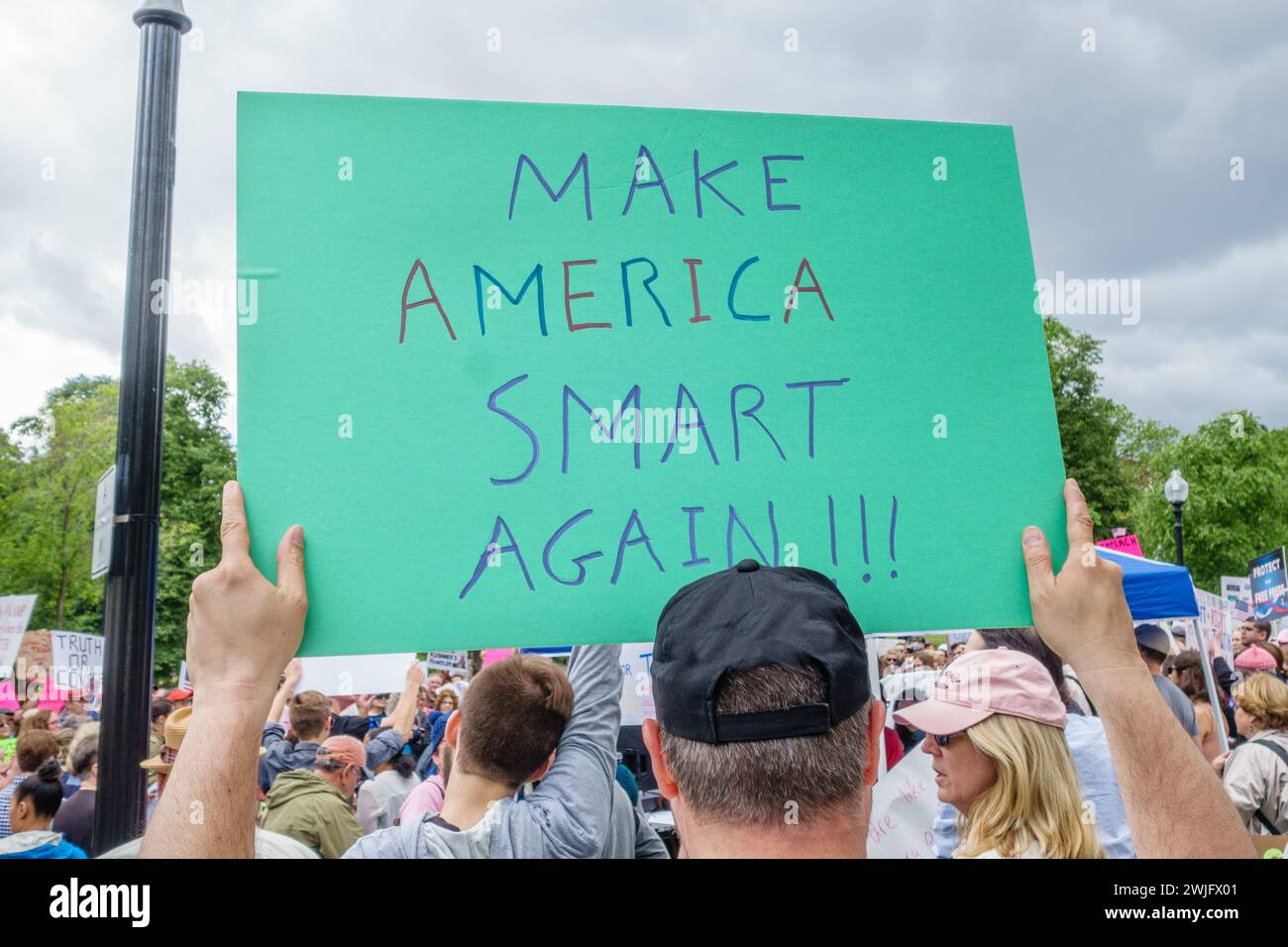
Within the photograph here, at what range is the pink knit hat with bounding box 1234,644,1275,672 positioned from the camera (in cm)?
924

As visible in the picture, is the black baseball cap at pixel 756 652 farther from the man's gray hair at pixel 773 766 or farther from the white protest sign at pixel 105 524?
the white protest sign at pixel 105 524

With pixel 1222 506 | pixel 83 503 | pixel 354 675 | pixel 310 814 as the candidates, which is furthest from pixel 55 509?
pixel 1222 506

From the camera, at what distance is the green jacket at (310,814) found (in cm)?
408

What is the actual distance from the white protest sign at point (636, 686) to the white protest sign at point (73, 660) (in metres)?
5.99

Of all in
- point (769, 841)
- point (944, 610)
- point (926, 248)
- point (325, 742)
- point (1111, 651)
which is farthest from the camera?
point (325, 742)

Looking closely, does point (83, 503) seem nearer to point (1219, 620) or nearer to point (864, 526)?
point (1219, 620)

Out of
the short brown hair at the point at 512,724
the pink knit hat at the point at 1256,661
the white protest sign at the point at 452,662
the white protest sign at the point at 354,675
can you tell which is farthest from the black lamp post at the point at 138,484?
the pink knit hat at the point at 1256,661

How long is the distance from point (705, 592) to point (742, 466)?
0.55 meters

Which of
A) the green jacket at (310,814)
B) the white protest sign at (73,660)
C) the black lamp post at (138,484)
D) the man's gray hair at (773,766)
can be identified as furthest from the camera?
the white protest sign at (73,660)

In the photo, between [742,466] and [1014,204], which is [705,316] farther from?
[1014,204]

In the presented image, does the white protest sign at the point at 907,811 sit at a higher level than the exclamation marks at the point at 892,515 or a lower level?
lower

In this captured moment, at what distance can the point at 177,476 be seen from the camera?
113 ft

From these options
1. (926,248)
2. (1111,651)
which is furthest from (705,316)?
(1111,651)
